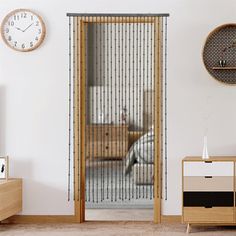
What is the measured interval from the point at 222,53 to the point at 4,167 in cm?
244

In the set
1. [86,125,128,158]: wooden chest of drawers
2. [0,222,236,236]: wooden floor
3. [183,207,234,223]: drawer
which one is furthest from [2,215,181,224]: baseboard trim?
[86,125,128,158]: wooden chest of drawers

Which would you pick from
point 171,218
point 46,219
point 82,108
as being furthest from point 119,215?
point 82,108

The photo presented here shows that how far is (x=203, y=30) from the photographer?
19.3 ft

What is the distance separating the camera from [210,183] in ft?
17.9

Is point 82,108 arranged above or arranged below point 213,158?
above

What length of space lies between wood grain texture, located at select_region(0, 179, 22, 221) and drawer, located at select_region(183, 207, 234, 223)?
65.0 inches

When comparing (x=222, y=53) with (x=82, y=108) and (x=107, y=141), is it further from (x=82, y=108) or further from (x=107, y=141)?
(x=107, y=141)

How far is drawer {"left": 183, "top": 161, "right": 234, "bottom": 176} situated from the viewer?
5.45m

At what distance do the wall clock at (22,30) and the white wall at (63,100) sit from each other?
0.07 metres

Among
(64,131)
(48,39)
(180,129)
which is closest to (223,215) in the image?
(180,129)

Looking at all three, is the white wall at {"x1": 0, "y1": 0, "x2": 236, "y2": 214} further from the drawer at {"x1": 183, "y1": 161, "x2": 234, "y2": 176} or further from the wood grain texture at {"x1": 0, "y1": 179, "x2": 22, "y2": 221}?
the drawer at {"x1": 183, "y1": 161, "x2": 234, "y2": 176}

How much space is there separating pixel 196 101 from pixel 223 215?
118 cm

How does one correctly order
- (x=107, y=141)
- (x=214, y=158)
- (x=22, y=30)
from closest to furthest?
(x=214, y=158) → (x=22, y=30) → (x=107, y=141)

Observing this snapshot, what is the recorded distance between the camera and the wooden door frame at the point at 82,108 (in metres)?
5.91
